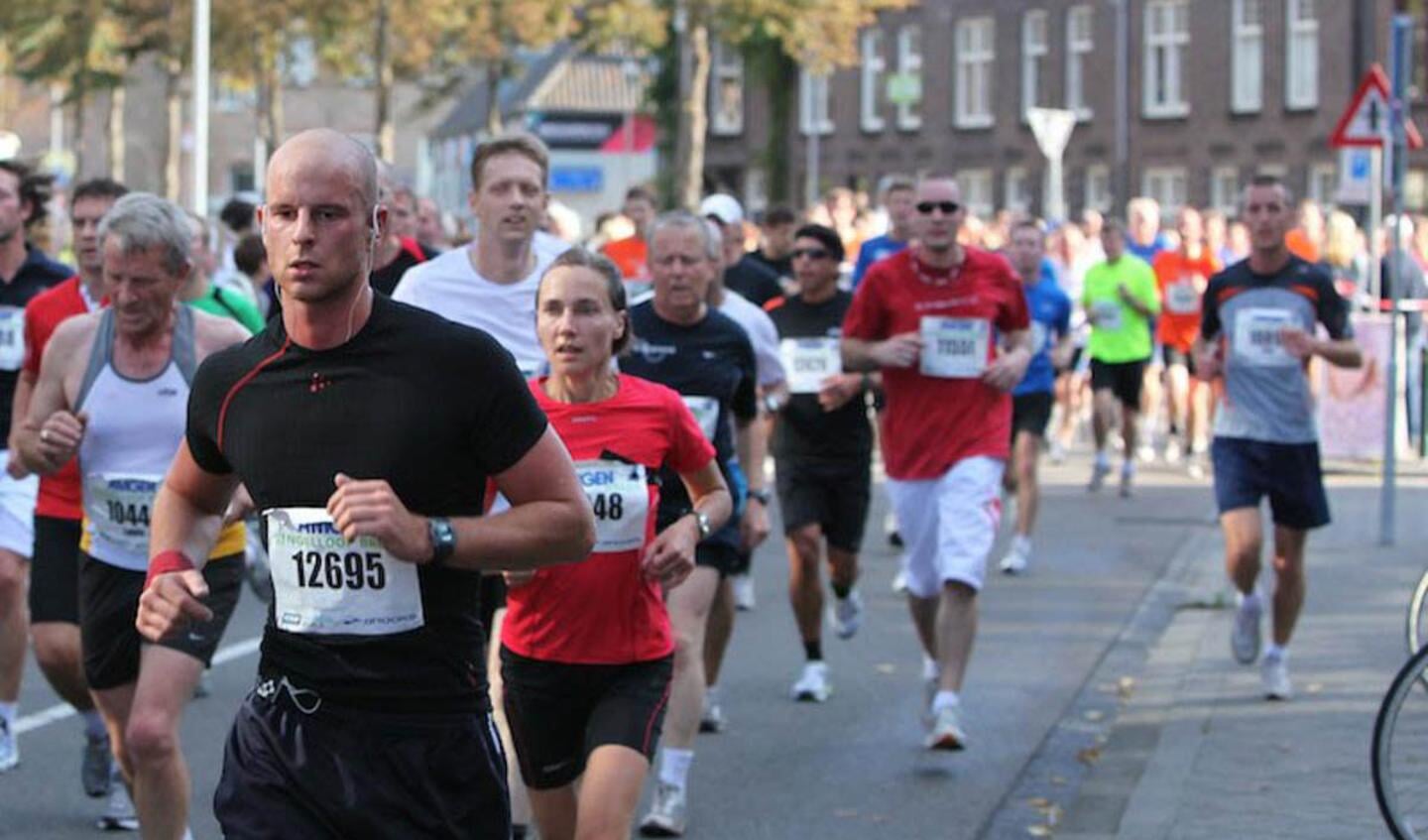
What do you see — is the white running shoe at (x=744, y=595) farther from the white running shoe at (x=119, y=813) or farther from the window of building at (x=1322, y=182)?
the window of building at (x=1322, y=182)

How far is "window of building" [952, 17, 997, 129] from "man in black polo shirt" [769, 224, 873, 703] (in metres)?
47.4

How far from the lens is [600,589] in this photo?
22.2 feet

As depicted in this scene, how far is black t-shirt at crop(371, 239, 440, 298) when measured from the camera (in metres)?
9.71

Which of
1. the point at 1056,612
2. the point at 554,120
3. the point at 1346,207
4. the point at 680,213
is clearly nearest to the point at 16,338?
the point at 680,213

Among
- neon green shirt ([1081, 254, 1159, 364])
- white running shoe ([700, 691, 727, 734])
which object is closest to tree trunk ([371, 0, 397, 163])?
neon green shirt ([1081, 254, 1159, 364])

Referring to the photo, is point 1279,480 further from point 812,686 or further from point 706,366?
point 706,366

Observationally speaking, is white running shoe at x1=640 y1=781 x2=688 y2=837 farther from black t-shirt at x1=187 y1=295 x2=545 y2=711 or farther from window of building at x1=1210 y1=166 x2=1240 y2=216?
window of building at x1=1210 y1=166 x2=1240 y2=216

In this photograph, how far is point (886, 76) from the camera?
61.6 metres

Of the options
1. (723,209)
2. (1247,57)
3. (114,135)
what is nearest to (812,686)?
(723,209)

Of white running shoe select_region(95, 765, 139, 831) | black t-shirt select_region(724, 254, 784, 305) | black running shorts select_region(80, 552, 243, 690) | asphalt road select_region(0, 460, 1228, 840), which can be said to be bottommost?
asphalt road select_region(0, 460, 1228, 840)

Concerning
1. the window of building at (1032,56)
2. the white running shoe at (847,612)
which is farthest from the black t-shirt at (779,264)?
the window of building at (1032,56)

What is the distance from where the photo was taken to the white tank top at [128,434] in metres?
7.49

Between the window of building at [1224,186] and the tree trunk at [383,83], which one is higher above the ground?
the tree trunk at [383,83]

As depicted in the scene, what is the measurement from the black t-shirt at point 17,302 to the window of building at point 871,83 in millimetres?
52516
